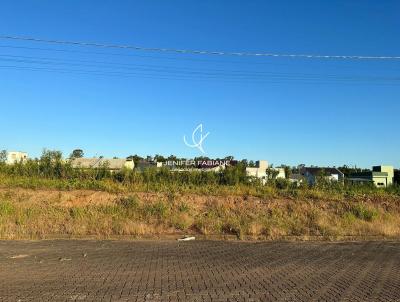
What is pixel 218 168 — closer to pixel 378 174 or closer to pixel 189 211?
pixel 189 211

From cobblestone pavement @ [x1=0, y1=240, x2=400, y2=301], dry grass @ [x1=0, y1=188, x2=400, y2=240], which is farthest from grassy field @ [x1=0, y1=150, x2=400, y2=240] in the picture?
cobblestone pavement @ [x1=0, y1=240, x2=400, y2=301]

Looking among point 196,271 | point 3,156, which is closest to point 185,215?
point 196,271

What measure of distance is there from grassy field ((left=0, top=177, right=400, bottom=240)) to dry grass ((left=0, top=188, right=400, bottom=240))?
3cm

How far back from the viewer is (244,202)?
2216 cm

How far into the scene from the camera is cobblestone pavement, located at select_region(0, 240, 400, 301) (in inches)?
335

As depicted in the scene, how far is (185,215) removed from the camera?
2009 centimetres

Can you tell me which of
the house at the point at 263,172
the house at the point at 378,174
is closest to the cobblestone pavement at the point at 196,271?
the house at the point at 263,172

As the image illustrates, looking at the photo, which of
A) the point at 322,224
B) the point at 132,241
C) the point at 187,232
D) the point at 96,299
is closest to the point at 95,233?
the point at 132,241

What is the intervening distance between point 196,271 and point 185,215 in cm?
919

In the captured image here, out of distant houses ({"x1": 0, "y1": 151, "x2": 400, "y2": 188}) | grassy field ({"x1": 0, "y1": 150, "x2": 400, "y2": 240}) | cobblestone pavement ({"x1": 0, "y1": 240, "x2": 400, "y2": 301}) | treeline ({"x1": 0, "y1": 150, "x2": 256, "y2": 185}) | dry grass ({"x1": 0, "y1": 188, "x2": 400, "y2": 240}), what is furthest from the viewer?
distant houses ({"x1": 0, "y1": 151, "x2": 400, "y2": 188})

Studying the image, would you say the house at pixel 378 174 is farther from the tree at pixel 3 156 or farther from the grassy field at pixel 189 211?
the tree at pixel 3 156

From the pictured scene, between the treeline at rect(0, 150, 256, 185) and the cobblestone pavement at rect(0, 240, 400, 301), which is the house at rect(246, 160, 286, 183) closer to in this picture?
the treeline at rect(0, 150, 256, 185)

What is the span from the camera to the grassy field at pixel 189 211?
61.0 ft

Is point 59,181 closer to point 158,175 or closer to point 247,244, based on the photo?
point 158,175
